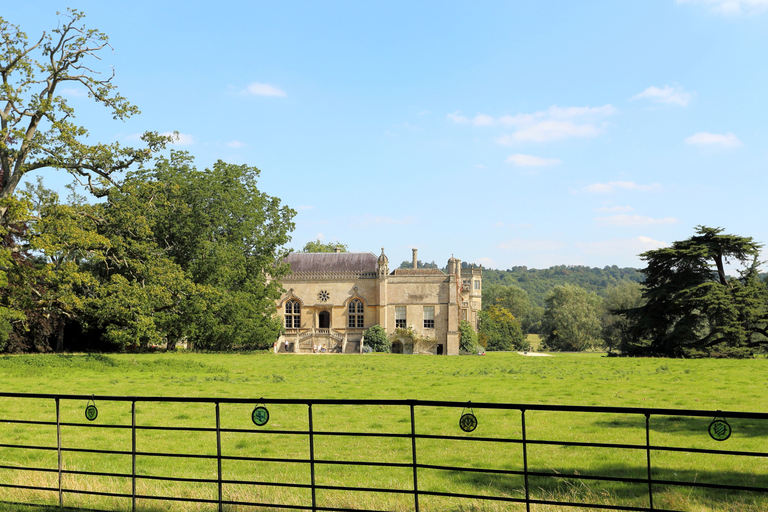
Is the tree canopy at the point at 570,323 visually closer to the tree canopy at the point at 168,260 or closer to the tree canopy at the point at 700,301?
the tree canopy at the point at 700,301

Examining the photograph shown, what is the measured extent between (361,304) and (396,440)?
45598mm

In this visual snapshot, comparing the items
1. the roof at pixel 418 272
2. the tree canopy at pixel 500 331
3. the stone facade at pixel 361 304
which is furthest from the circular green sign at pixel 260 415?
the tree canopy at pixel 500 331

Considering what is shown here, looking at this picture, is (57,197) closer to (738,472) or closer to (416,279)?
(738,472)

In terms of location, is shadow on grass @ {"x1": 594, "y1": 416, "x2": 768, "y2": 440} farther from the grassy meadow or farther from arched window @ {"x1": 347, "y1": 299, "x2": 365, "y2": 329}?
arched window @ {"x1": 347, "y1": 299, "x2": 365, "y2": 329}

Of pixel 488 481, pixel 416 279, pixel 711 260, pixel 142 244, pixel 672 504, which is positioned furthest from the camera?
pixel 416 279

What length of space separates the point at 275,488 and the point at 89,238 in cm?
1936

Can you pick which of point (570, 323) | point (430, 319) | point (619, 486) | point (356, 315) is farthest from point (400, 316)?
point (619, 486)

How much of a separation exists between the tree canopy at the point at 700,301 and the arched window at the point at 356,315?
80.5 feet

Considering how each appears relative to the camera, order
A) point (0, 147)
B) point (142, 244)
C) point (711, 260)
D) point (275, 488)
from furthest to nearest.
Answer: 1. point (711, 260)
2. point (142, 244)
3. point (0, 147)
4. point (275, 488)

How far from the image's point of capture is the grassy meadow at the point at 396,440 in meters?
7.00

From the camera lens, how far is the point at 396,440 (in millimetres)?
11164

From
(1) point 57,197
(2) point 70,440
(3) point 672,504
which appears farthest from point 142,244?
(3) point 672,504

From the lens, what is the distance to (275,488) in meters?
7.39

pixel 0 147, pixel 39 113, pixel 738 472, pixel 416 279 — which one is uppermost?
pixel 39 113
